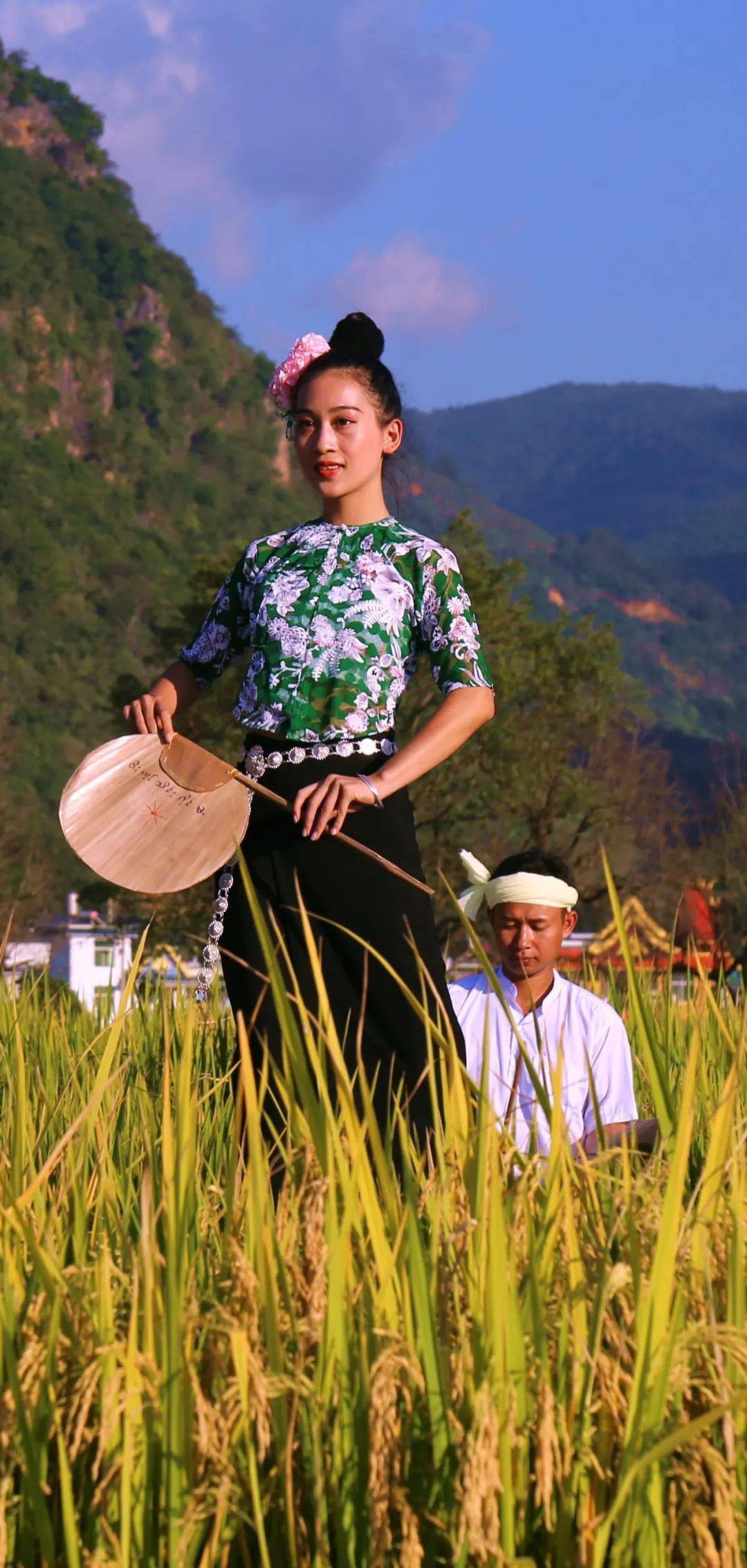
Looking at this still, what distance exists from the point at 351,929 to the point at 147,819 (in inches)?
14.0

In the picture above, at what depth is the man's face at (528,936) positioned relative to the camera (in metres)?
3.91

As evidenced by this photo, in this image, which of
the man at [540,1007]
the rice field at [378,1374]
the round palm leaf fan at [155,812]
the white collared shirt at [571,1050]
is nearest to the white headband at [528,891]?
the man at [540,1007]

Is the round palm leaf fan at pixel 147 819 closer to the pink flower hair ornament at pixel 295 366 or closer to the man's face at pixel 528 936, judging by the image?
the pink flower hair ornament at pixel 295 366

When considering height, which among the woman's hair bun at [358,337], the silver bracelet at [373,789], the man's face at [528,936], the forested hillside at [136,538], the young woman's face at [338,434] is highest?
the forested hillside at [136,538]

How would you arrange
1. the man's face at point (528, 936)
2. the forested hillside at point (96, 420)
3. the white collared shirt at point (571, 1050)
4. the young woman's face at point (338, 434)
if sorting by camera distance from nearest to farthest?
the young woman's face at point (338, 434) < the white collared shirt at point (571, 1050) < the man's face at point (528, 936) < the forested hillside at point (96, 420)

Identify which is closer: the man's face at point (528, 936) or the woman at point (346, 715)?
the woman at point (346, 715)

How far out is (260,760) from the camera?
3.08m

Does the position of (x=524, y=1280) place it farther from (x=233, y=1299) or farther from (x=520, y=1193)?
(x=233, y=1299)

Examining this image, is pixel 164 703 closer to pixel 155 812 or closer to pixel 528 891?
pixel 155 812

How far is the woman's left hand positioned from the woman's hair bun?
2.64 feet

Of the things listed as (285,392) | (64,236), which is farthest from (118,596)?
(285,392)

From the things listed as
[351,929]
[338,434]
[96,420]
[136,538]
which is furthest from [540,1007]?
[96,420]

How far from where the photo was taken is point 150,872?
2.95 metres

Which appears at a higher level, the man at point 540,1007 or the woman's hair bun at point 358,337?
→ the woman's hair bun at point 358,337
